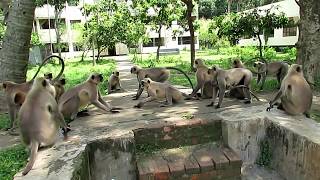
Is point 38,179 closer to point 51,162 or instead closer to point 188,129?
point 51,162

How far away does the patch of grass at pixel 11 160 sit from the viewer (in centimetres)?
372

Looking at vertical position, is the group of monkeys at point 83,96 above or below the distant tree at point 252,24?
below

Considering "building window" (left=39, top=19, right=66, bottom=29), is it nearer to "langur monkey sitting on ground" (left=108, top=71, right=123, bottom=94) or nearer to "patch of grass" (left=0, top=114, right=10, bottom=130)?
"langur monkey sitting on ground" (left=108, top=71, right=123, bottom=94)

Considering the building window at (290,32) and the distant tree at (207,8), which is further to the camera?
the distant tree at (207,8)

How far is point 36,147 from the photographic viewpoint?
344 centimetres

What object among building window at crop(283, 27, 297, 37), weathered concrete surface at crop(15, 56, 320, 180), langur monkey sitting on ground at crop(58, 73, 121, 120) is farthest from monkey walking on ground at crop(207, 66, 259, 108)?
building window at crop(283, 27, 297, 37)

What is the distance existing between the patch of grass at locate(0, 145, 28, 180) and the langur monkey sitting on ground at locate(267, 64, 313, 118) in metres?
3.14

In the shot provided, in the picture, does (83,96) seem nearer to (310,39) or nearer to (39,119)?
(39,119)

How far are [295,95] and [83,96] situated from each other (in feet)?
9.63

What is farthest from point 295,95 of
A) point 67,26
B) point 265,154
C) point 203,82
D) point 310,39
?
point 67,26

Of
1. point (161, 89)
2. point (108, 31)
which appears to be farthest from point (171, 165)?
point (108, 31)

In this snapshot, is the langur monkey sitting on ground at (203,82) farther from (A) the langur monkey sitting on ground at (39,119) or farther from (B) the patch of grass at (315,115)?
(A) the langur monkey sitting on ground at (39,119)

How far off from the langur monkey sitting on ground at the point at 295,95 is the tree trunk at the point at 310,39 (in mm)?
3172

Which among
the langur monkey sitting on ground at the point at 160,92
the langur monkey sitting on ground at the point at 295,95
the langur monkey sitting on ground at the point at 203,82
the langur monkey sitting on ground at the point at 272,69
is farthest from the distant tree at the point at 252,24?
the langur monkey sitting on ground at the point at 295,95
